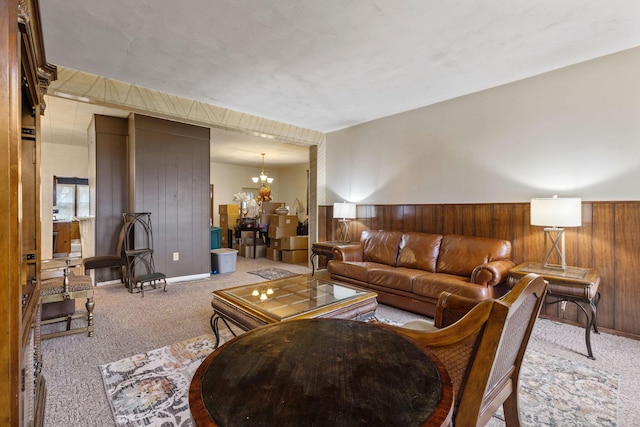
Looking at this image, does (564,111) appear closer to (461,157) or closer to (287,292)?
(461,157)

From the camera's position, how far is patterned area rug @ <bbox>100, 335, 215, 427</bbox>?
1652 millimetres

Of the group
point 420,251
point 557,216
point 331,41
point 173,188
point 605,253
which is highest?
point 331,41

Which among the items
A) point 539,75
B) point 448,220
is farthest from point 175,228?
point 539,75

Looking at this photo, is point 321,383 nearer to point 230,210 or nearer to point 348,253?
point 348,253

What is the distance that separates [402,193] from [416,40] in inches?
91.7

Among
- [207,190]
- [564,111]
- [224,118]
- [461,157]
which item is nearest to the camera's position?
[564,111]

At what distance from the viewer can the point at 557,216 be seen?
2.68 m

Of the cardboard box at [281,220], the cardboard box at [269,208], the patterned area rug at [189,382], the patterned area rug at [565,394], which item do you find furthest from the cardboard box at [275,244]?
the patterned area rug at [565,394]

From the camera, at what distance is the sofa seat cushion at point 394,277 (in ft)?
10.7

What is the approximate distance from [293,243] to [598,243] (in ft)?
16.1

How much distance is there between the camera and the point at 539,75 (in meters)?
3.24

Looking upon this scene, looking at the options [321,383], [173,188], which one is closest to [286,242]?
[173,188]

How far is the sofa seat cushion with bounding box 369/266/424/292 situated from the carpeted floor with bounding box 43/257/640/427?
0.29m

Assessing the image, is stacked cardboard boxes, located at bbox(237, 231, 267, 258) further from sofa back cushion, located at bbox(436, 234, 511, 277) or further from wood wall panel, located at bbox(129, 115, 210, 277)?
sofa back cushion, located at bbox(436, 234, 511, 277)
